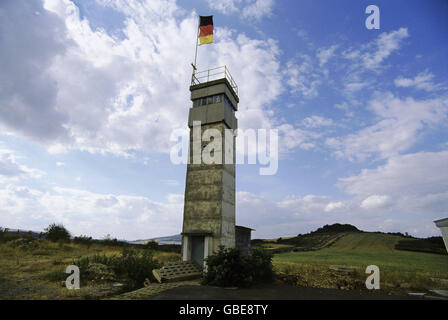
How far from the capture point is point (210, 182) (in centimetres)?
1973

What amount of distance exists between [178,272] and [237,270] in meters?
4.74

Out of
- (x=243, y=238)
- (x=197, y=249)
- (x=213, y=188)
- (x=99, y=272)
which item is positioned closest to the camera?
(x=99, y=272)

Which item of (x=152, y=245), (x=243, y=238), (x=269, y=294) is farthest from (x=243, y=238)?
(x=152, y=245)

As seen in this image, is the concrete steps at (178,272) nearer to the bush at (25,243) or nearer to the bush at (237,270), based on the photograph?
the bush at (237,270)

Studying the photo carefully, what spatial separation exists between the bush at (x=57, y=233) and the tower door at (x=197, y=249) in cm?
2447

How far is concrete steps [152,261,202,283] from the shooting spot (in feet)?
48.5

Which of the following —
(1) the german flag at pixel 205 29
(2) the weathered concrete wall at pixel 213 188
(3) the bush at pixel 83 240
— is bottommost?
(3) the bush at pixel 83 240

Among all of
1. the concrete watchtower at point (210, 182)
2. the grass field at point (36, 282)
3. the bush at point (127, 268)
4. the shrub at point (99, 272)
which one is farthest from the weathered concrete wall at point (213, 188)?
the grass field at point (36, 282)

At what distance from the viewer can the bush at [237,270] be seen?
44.2 ft

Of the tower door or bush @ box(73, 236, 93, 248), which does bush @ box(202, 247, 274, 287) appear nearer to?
the tower door

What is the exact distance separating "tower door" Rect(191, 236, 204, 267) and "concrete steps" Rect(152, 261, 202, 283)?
596mm

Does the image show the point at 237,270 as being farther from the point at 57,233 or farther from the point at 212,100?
the point at 57,233
